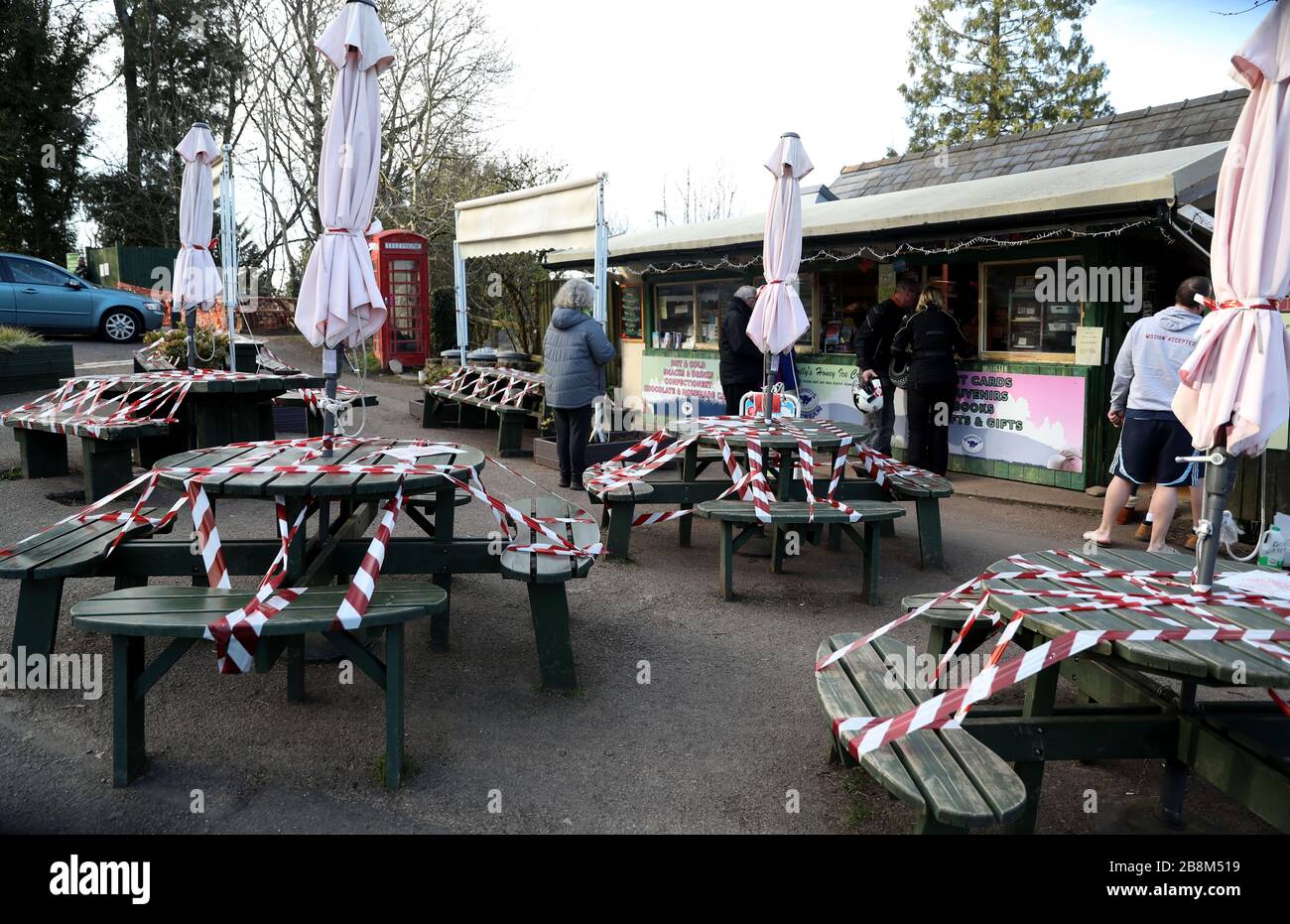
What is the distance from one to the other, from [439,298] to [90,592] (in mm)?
18636

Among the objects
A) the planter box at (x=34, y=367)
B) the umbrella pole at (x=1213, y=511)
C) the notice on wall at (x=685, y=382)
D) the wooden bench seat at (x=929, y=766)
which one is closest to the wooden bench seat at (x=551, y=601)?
the wooden bench seat at (x=929, y=766)

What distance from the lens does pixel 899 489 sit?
6395 mm

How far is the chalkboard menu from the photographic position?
14.7m

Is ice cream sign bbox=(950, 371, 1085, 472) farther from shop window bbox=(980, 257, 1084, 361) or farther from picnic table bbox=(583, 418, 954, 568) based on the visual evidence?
picnic table bbox=(583, 418, 954, 568)

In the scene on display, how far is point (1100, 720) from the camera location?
10.0 ft

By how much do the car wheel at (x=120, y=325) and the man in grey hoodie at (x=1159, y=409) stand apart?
1805cm

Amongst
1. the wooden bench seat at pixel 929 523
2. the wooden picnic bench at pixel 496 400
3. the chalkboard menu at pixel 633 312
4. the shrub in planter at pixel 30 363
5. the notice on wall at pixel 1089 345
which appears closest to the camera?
the wooden bench seat at pixel 929 523

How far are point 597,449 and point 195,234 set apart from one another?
4238 millimetres

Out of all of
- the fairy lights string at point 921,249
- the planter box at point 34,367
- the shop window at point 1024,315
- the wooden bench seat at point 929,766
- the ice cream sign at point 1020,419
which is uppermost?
the fairy lights string at point 921,249

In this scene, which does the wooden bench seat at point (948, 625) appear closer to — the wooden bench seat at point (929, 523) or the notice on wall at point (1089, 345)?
the wooden bench seat at point (929, 523)

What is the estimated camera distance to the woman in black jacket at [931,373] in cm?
930

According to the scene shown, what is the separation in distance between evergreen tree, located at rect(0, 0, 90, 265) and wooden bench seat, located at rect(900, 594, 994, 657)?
2789cm
